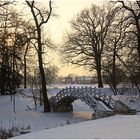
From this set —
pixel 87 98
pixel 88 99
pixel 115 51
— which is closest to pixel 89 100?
pixel 88 99

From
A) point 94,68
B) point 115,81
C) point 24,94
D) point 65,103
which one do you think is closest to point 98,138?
point 65,103

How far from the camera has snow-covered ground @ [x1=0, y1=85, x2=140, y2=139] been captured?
15883mm

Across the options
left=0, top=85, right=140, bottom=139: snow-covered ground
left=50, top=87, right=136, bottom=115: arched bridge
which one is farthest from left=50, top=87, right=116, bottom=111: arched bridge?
left=0, top=85, right=140, bottom=139: snow-covered ground

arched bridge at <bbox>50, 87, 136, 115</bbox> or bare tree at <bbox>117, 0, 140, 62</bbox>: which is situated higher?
bare tree at <bbox>117, 0, 140, 62</bbox>

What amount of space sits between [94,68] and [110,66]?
442 inches

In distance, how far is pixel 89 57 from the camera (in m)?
65.6

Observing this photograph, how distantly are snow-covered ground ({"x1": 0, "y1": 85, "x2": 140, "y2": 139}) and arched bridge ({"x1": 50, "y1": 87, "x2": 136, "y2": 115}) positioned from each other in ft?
4.83

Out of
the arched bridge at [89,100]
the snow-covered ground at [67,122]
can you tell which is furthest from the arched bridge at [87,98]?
the snow-covered ground at [67,122]

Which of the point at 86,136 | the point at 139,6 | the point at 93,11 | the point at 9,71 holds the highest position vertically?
the point at 93,11

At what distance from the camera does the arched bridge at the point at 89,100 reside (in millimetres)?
34531

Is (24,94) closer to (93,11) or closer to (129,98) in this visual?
(93,11)

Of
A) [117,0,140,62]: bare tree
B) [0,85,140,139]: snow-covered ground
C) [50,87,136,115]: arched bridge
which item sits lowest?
[0,85,140,139]: snow-covered ground

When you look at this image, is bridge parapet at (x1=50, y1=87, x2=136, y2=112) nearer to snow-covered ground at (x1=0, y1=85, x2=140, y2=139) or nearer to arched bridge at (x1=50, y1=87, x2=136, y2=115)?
arched bridge at (x1=50, y1=87, x2=136, y2=115)

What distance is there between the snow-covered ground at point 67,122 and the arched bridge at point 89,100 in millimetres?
1473
